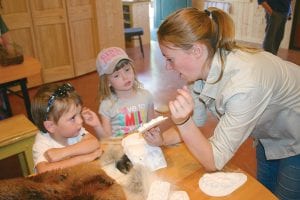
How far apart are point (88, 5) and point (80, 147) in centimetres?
362

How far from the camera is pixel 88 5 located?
4367 mm

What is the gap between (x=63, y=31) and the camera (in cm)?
422

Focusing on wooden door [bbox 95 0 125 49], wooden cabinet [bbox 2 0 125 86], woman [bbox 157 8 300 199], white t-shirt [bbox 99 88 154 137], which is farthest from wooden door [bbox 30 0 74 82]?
woman [bbox 157 8 300 199]

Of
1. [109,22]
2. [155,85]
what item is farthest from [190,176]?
[109,22]

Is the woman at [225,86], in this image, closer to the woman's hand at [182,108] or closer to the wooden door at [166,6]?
the woman's hand at [182,108]

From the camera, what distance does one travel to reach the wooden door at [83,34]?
4.24m

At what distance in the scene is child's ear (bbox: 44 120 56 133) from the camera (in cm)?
130

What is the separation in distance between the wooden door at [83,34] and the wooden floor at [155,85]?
0.19 meters

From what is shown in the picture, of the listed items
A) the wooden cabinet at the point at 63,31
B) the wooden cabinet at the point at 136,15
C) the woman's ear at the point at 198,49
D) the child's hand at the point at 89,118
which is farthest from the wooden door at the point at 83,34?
the woman's ear at the point at 198,49

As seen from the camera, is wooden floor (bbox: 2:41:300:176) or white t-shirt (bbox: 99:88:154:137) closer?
white t-shirt (bbox: 99:88:154:137)

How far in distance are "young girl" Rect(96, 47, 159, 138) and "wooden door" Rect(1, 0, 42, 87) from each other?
8.46 feet

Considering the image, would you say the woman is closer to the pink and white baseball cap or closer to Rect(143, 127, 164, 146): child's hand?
Rect(143, 127, 164, 146): child's hand

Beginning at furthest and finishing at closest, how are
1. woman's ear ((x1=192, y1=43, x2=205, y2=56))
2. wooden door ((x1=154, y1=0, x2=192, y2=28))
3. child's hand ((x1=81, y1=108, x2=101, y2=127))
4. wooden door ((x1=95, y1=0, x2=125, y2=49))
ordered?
wooden door ((x1=154, y1=0, x2=192, y2=28))
wooden door ((x1=95, y1=0, x2=125, y2=49))
child's hand ((x1=81, y1=108, x2=101, y2=127))
woman's ear ((x1=192, y1=43, x2=205, y2=56))

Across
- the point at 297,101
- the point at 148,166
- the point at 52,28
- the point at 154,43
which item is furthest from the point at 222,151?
the point at 154,43
